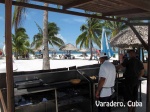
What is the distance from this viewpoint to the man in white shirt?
4.11 metres

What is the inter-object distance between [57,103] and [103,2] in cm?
244

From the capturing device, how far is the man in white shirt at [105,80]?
13.5ft

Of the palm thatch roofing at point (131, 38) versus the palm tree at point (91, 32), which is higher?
the palm tree at point (91, 32)

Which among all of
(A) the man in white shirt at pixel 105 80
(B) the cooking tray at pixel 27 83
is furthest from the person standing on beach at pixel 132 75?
(B) the cooking tray at pixel 27 83

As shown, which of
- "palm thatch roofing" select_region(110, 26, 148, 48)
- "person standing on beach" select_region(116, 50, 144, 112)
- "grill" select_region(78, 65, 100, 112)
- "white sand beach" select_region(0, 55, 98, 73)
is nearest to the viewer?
"person standing on beach" select_region(116, 50, 144, 112)

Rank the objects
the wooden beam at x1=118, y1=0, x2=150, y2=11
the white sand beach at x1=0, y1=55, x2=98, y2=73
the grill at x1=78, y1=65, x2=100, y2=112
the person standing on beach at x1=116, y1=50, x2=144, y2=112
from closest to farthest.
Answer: the wooden beam at x1=118, y1=0, x2=150, y2=11 < the person standing on beach at x1=116, y1=50, x2=144, y2=112 < the grill at x1=78, y1=65, x2=100, y2=112 < the white sand beach at x1=0, y1=55, x2=98, y2=73

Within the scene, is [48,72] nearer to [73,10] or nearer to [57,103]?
[57,103]

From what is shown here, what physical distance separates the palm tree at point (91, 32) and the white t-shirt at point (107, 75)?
3420 cm

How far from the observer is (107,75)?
13.6 ft

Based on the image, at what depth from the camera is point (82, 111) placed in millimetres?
5340

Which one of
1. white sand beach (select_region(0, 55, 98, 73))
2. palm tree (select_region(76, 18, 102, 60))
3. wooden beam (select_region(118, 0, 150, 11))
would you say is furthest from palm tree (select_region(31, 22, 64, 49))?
wooden beam (select_region(118, 0, 150, 11))

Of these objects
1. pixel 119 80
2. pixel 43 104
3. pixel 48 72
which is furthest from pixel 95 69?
pixel 43 104

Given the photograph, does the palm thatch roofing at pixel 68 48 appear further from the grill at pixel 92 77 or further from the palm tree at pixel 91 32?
the grill at pixel 92 77

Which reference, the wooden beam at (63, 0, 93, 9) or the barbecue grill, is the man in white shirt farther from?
the wooden beam at (63, 0, 93, 9)
